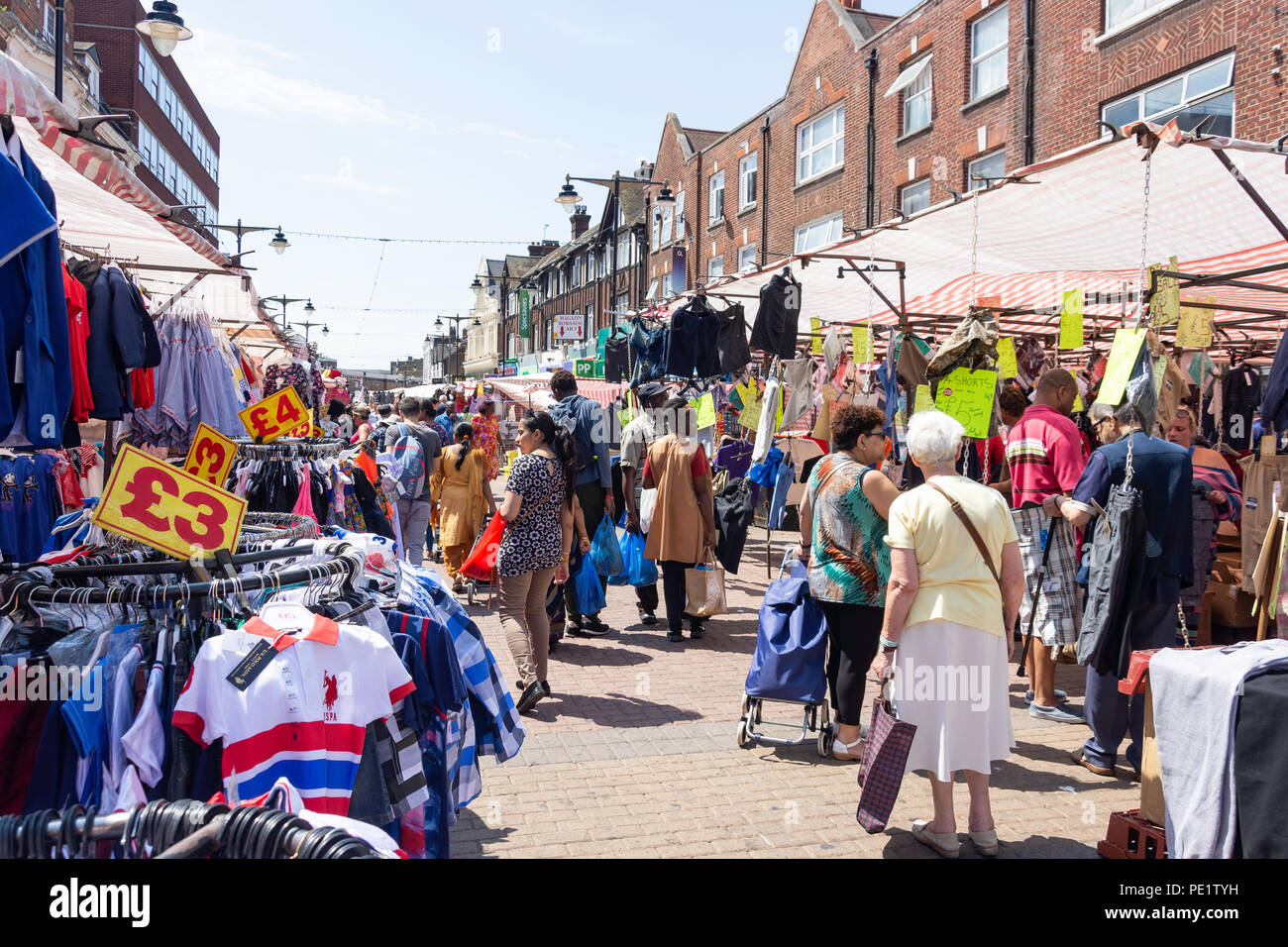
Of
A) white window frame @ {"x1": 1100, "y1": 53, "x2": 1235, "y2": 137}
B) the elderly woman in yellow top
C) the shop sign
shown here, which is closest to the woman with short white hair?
the elderly woman in yellow top

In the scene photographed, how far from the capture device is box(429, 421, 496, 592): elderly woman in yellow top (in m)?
10.1

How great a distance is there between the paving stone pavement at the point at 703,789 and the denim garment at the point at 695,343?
382 centimetres

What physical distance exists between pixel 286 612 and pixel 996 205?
6239 mm

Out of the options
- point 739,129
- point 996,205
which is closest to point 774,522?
point 996,205

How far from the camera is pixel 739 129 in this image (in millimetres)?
27859

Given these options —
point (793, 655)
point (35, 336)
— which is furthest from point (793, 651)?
point (35, 336)

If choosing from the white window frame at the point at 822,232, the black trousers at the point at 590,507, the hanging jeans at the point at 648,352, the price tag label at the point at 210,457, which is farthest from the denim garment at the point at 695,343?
the white window frame at the point at 822,232

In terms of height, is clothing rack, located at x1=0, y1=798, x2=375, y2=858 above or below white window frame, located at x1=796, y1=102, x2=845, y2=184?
below

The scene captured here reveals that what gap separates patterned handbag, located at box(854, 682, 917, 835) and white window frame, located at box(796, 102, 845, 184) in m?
19.8

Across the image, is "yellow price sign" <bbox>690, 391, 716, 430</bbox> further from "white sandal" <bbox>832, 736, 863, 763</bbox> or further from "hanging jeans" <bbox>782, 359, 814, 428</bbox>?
"white sandal" <bbox>832, 736, 863, 763</bbox>

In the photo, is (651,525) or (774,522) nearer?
(651,525)

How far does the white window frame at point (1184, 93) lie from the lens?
495 inches

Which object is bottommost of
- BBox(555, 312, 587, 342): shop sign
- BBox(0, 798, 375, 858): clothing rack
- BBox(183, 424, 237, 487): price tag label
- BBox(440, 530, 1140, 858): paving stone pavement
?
BBox(440, 530, 1140, 858): paving stone pavement

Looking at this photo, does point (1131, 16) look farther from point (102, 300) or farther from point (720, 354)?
point (102, 300)
